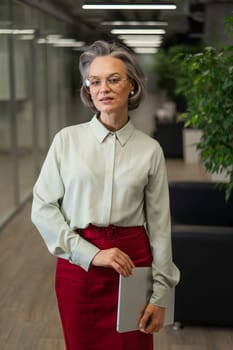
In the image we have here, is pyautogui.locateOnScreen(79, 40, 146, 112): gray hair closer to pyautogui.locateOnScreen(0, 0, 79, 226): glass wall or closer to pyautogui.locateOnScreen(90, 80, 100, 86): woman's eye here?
pyautogui.locateOnScreen(90, 80, 100, 86): woman's eye

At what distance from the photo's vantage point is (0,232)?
6.43 m

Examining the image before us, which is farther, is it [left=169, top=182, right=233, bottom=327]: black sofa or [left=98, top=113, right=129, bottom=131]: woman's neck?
[left=169, top=182, right=233, bottom=327]: black sofa

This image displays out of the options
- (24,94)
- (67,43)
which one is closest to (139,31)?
(67,43)

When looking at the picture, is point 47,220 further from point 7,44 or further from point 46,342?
point 7,44

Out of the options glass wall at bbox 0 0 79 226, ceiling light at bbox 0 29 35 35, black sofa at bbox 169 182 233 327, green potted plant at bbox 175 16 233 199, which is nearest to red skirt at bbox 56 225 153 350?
black sofa at bbox 169 182 233 327

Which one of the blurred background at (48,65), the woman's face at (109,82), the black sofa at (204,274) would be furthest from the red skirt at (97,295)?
the blurred background at (48,65)

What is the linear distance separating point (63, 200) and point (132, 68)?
1.44ft

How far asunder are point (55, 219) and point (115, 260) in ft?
0.70

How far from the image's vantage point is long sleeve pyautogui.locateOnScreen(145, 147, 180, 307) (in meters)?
1.75

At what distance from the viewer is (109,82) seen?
1692 millimetres

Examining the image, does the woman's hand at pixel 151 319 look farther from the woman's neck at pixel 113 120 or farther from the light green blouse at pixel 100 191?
the woman's neck at pixel 113 120

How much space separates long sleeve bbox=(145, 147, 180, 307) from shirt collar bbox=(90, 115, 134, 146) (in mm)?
105

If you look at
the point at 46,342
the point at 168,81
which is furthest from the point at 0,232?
the point at 168,81

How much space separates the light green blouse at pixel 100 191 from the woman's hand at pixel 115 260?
2 cm
